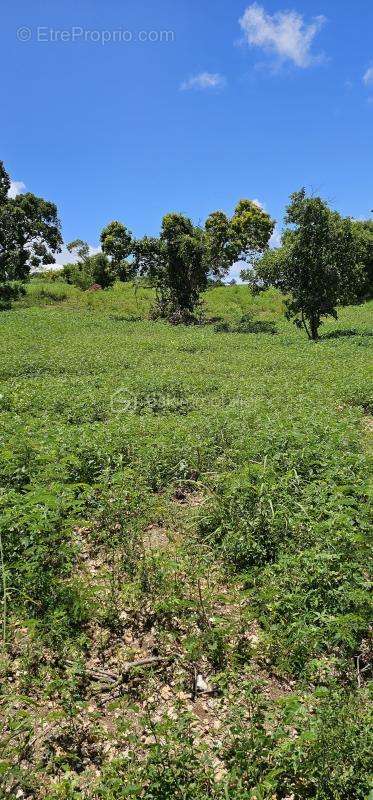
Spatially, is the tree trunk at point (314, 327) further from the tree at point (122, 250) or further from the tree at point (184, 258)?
the tree at point (122, 250)

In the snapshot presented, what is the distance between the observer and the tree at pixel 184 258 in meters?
33.5

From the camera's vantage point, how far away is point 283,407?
1118cm

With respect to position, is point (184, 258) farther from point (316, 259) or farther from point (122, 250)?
point (316, 259)

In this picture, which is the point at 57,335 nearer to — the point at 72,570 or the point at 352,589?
the point at 72,570

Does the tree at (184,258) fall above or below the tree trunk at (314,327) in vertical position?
above

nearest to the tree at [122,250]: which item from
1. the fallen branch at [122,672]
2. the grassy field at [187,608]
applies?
the grassy field at [187,608]

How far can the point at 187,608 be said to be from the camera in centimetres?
523

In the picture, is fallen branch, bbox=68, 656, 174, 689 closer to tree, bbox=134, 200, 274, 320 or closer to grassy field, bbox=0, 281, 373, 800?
grassy field, bbox=0, 281, 373, 800

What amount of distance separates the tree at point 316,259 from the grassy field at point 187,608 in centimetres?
1809

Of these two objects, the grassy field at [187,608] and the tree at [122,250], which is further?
the tree at [122,250]

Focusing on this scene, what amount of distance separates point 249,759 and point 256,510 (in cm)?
310

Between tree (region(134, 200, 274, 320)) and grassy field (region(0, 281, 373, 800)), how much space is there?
1008 inches

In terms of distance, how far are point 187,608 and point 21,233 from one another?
3802 centimetres

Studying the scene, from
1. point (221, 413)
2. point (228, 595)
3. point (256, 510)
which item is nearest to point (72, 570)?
point (228, 595)
